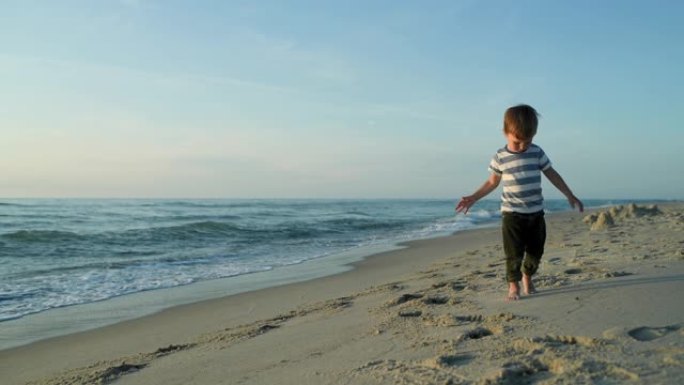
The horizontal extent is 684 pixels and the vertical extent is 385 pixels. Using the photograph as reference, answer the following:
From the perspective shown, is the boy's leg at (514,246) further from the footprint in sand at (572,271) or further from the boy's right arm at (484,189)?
the footprint in sand at (572,271)

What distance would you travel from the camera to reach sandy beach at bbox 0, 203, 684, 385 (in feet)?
7.87

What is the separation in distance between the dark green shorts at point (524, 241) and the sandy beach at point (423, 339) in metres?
0.23

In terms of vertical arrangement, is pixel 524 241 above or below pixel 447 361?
above

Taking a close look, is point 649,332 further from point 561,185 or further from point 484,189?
point 484,189

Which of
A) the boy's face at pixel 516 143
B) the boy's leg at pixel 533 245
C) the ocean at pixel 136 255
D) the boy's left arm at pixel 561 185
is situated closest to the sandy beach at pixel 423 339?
the boy's leg at pixel 533 245

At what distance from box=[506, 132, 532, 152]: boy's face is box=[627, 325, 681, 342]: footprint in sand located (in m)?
1.62

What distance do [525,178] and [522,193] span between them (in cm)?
12

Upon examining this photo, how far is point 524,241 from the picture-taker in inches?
158

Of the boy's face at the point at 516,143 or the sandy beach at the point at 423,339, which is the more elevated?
the boy's face at the point at 516,143

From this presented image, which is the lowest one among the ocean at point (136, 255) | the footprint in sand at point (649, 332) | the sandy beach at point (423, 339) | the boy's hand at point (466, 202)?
the ocean at point (136, 255)

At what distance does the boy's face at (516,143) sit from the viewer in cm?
392

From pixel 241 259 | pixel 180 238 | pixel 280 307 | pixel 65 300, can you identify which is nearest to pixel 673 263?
pixel 280 307

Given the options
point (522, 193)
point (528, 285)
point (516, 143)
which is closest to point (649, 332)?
point (528, 285)

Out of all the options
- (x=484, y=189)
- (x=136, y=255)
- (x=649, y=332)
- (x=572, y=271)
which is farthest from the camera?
(x=136, y=255)
